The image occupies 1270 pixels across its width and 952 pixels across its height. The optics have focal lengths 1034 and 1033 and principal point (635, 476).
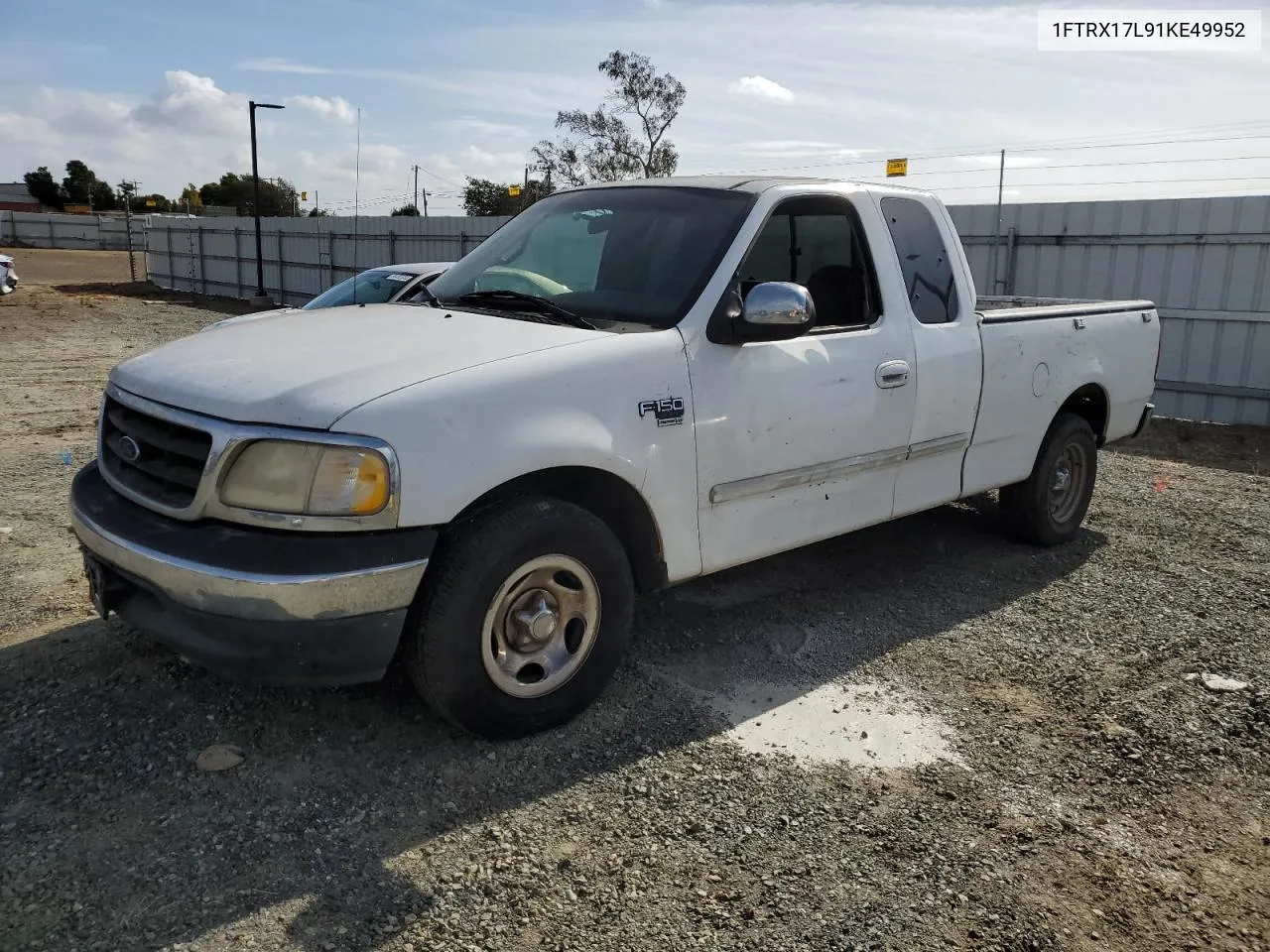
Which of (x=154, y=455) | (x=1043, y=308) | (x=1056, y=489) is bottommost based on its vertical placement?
(x=1056, y=489)

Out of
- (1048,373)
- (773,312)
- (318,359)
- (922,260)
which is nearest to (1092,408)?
(1048,373)

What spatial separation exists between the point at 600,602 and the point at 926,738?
1299 mm

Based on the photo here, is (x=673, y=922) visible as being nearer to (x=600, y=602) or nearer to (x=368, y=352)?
(x=600, y=602)

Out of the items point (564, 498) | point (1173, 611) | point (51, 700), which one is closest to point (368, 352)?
point (564, 498)

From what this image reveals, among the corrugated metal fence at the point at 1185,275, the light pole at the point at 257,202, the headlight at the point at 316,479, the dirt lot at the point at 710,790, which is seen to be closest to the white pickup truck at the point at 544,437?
the headlight at the point at 316,479

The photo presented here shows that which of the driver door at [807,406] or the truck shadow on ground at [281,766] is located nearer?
the truck shadow on ground at [281,766]

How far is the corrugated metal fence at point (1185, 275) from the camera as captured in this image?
427 inches

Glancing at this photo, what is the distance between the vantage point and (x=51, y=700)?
373 centimetres

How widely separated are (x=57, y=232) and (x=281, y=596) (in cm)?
6691

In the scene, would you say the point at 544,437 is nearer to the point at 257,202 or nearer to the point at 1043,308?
the point at 1043,308

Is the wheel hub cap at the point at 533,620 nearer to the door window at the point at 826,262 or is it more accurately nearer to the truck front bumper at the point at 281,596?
the truck front bumper at the point at 281,596

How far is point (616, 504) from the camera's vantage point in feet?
12.5

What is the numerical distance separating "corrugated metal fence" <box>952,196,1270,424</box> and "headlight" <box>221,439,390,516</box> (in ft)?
35.2

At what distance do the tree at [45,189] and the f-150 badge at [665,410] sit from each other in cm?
11052
